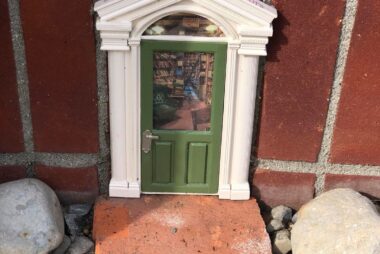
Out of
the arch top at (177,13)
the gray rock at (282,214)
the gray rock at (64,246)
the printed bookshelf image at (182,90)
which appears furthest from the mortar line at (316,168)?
the gray rock at (64,246)

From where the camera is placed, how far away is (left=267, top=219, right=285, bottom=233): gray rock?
3.69m

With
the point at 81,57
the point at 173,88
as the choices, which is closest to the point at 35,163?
the point at 81,57

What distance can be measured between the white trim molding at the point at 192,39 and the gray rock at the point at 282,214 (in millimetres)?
228

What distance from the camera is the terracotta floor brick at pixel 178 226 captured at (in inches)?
133

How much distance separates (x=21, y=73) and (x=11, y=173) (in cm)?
74

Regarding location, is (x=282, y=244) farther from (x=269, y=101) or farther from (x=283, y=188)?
(x=269, y=101)

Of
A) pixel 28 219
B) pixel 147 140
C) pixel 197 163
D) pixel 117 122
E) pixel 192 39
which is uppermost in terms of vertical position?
pixel 192 39

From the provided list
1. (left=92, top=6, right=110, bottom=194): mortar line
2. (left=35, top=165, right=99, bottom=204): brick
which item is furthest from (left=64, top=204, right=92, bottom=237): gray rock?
(left=92, top=6, right=110, bottom=194): mortar line

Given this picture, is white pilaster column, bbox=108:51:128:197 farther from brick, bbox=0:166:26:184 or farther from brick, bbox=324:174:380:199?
brick, bbox=324:174:380:199

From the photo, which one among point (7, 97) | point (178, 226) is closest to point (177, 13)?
point (7, 97)

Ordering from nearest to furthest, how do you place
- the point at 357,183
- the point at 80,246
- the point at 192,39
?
the point at 192,39 < the point at 80,246 < the point at 357,183

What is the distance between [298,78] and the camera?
11.5ft

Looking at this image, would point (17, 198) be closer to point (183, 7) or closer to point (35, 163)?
point (35, 163)

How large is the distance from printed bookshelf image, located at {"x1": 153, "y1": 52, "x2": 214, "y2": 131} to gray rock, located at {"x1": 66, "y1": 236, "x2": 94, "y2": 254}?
88 cm
